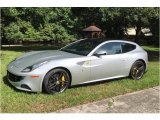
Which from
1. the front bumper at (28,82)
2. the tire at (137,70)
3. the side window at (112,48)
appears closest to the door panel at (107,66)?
the side window at (112,48)

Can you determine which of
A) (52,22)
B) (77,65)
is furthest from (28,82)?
(52,22)

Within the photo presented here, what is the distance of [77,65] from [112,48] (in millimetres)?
1474

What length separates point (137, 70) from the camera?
26.6ft

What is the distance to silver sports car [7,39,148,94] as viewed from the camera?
6051 mm

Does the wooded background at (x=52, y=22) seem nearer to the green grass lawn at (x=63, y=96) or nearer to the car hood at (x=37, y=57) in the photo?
Result: the green grass lawn at (x=63, y=96)

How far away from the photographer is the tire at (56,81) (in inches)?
239

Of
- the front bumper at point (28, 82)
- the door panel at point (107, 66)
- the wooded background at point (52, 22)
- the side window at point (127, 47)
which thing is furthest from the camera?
the wooded background at point (52, 22)

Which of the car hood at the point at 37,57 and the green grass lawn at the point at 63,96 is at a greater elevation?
the car hood at the point at 37,57

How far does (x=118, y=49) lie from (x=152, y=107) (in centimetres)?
238

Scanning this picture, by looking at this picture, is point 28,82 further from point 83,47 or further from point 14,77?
point 83,47

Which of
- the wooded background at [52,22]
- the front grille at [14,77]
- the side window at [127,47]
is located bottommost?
the front grille at [14,77]
